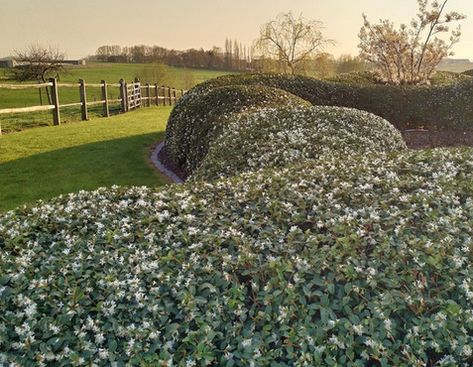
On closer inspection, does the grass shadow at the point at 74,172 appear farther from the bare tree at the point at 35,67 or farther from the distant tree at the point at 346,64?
the distant tree at the point at 346,64

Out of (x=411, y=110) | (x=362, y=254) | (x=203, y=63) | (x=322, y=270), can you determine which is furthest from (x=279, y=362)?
(x=203, y=63)

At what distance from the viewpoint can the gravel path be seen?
8.63m

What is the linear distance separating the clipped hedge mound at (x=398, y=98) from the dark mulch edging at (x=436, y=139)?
0.62 meters

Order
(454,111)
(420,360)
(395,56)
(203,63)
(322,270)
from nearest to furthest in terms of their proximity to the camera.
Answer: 1. (420,360)
2. (322,270)
3. (454,111)
4. (395,56)
5. (203,63)

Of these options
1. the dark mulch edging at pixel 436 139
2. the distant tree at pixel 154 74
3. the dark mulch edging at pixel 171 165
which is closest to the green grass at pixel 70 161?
the dark mulch edging at pixel 171 165

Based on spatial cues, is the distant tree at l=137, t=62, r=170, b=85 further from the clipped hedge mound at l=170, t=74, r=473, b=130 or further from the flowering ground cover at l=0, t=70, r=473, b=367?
the flowering ground cover at l=0, t=70, r=473, b=367

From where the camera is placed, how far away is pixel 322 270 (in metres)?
2.29

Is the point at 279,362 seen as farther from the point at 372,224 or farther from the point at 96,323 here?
the point at 372,224

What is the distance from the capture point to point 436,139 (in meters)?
11.5

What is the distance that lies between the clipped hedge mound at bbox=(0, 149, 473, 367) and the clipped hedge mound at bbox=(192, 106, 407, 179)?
2.12 meters

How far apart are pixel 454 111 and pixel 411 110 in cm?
116

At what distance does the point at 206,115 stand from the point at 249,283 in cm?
691

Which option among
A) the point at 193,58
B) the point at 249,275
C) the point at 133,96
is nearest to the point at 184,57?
the point at 193,58

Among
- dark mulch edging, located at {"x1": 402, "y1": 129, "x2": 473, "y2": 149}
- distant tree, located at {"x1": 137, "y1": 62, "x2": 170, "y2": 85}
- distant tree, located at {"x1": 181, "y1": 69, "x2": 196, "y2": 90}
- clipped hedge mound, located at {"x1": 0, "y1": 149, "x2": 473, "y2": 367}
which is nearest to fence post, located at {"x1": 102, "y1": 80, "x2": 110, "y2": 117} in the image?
dark mulch edging, located at {"x1": 402, "y1": 129, "x2": 473, "y2": 149}
